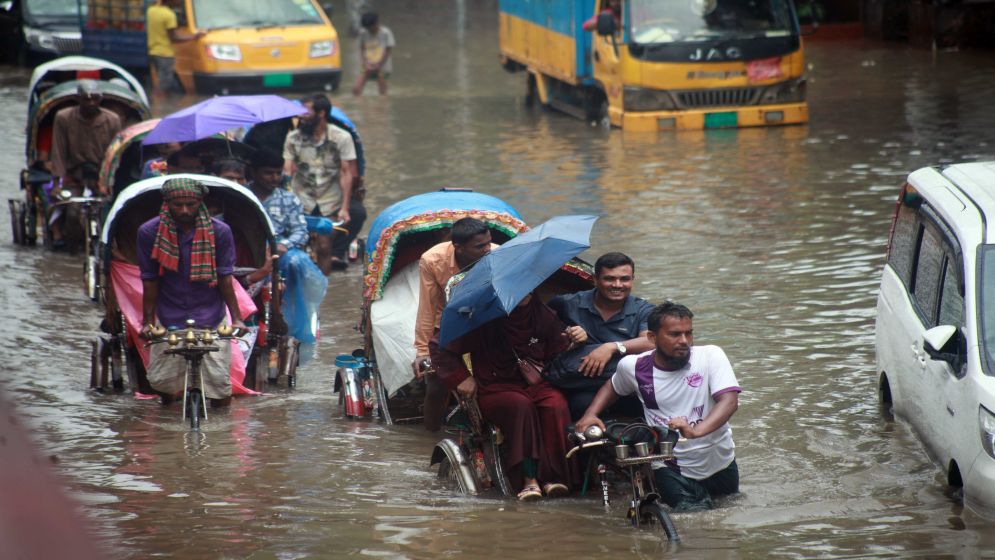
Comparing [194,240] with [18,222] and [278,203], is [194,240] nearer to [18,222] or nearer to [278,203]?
[278,203]

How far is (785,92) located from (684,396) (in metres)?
14.1

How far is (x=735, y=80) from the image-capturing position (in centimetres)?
1916

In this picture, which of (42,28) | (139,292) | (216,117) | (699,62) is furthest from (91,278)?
(42,28)

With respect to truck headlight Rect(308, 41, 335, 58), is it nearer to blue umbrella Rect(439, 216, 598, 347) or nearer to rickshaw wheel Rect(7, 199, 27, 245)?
rickshaw wheel Rect(7, 199, 27, 245)

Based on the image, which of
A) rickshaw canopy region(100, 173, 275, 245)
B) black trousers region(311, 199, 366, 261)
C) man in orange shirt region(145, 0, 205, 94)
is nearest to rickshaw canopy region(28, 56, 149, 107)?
black trousers region(311, 199, 366, 261)

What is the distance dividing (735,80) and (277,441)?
13.0 m

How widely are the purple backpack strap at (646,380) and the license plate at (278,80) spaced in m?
18.6

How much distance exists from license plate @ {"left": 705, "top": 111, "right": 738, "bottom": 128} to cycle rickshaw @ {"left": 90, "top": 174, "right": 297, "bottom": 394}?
11.2 m

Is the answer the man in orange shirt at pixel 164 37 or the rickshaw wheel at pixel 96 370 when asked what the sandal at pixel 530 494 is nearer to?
the rickshaw wheel at pixel 96 370

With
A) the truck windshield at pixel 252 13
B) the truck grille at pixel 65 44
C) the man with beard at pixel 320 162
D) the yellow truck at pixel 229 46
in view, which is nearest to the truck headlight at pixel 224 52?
the yellow truck at pixel 229 46

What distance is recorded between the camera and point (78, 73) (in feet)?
51.7

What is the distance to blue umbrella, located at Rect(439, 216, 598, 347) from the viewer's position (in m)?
6.23

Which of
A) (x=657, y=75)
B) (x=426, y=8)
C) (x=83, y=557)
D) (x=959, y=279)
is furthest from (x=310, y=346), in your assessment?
(x=426, y=8)

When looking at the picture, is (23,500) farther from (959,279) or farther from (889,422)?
(889,422)
